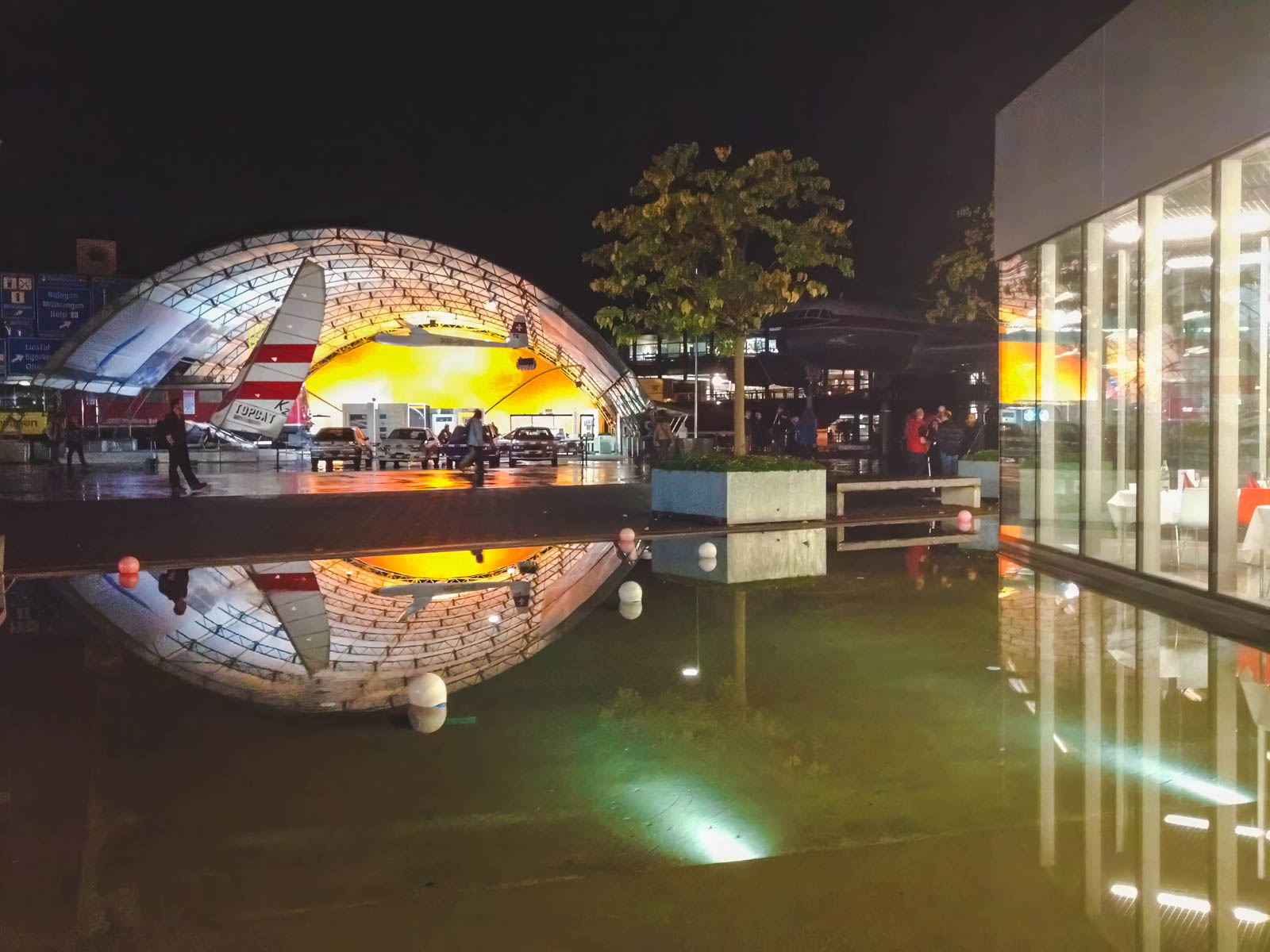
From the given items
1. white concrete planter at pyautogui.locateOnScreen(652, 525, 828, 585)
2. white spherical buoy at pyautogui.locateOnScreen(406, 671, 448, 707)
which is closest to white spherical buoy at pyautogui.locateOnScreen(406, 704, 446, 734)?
white spherical buoy at pyautogui.locateOnScreen(406, 671, 448, 707)

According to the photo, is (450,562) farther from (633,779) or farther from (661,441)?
(661,441)

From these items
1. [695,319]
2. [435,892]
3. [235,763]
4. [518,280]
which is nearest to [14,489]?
[695,319]

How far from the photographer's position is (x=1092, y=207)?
11195 mm

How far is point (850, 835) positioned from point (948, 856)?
381mm

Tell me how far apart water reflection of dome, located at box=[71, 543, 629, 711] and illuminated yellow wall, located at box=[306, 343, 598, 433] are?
47595 millimetres

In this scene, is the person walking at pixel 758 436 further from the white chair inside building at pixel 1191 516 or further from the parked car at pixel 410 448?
the white chair inside building at pixel 1191 516

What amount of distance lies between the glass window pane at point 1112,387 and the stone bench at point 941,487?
487 centimetres

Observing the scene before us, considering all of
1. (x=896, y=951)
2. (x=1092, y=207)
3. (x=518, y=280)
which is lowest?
(x=896, y=951)

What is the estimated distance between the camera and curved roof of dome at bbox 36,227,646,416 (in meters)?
38.8

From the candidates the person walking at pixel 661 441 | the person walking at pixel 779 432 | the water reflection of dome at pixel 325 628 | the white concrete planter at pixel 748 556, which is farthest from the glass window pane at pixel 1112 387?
the person walking at pixel 779 432

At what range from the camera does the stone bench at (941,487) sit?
1664 cm

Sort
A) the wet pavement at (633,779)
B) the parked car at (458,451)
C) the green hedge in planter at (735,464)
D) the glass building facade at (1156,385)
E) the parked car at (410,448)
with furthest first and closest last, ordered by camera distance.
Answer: the parked car at (410,448) → the parked car at (458,451) → the green hedge in planter at (735,464) → the glass building facade at (1156,385) → the wet pavement at (633,779)

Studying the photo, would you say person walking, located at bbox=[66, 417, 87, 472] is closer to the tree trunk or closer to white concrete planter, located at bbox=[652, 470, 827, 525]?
white concrete planter, located at bbox=[652, 470, 827, 525]

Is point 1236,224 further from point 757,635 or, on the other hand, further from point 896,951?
point 896,951
